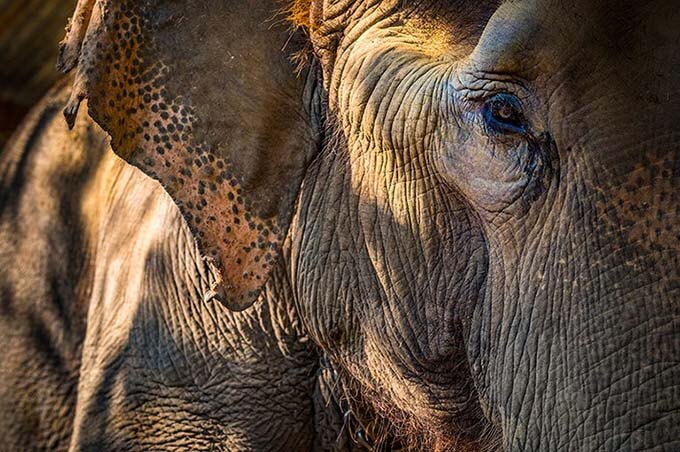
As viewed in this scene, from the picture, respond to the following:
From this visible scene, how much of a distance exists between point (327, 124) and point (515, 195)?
2.29 ft

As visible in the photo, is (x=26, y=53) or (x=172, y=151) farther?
(x=26, y=53)

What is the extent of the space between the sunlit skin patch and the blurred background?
10.6 feet

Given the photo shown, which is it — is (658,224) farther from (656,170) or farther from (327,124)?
(327,124)

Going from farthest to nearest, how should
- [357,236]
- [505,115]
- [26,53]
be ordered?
1. [26,53]
2. [357,236]
3. [505,115]

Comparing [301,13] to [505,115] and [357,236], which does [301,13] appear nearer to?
[357,236]

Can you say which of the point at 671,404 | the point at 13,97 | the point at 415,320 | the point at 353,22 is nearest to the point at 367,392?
the point at 415,320

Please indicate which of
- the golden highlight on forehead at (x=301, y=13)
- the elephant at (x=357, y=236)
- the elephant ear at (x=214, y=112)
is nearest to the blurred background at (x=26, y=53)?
the elephant at (x=357, y=236)

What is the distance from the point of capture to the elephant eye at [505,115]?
7.98ft

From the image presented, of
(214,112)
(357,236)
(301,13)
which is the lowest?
(357,236)

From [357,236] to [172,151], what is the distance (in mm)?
446

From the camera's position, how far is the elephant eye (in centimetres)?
243

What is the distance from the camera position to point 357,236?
116 inches

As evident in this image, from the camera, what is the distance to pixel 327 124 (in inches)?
118

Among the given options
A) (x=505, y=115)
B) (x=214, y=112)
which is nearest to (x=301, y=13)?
(x=214, y=112)
